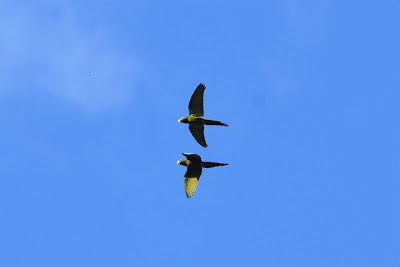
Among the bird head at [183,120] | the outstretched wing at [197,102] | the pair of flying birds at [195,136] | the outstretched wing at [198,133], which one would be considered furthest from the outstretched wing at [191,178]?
the outstretched wing at [197,102]

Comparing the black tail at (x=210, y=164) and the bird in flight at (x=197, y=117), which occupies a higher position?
the bird in flight at (x=197, y=117)

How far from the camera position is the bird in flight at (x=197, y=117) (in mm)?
27094

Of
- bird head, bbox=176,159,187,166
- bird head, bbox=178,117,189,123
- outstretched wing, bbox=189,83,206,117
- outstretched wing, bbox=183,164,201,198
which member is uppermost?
outstretched wing, bbox=189,83,206,117

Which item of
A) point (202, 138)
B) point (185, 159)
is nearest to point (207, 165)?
point (185, 159)

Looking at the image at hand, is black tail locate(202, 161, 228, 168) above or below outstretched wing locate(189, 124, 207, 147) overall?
below

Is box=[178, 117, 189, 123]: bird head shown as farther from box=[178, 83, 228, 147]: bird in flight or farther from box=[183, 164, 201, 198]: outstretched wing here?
box=[183, 164, 201, 198]: outstretched wing

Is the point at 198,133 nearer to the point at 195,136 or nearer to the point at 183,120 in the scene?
the point at 195,136

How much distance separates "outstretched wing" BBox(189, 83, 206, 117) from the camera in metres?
27.0

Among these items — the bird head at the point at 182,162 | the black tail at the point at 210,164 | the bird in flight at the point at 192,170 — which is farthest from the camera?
the bird head at the point at 182,162

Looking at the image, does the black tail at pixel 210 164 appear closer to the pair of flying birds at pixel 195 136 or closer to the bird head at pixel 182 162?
the pair of flying birds at pixel 195 136

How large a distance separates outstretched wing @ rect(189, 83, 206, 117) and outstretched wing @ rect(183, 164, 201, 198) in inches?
129

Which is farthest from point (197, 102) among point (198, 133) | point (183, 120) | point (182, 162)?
point (182, 162)

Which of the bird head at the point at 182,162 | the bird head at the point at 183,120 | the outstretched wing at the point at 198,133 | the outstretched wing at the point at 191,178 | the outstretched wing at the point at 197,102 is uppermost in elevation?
the outstretched wing at the point at 197,102

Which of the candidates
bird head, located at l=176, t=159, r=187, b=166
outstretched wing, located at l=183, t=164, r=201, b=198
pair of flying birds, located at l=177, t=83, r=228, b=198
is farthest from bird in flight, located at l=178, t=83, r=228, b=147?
outstretched wing, located at l=183, t=164, r=201, b=198
